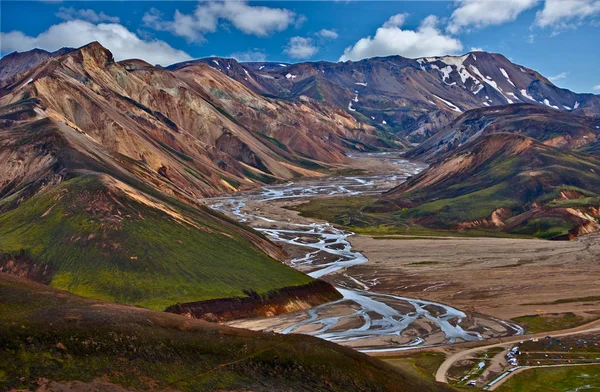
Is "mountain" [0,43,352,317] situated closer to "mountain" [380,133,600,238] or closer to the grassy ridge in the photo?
the grassy ridge

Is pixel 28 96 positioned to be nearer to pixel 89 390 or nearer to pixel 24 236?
pixel 24 236

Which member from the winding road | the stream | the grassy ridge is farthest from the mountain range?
the winding road

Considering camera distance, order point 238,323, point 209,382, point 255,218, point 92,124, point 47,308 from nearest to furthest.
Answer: point 209,382 → point 47,308 → point 238,323 → point 255,218 → point 92,124

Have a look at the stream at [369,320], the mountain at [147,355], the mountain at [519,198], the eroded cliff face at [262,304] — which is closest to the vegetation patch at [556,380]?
the stream at [369,320]

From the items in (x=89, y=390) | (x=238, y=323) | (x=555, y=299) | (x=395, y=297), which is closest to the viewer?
(x=89, y=390)

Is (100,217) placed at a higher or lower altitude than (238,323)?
higher

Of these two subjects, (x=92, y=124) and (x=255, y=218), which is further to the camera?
(x=92, y=124)

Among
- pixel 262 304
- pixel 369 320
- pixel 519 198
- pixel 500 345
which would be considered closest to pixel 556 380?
pixel 500 345

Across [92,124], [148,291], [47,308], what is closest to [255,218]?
[92,124]
